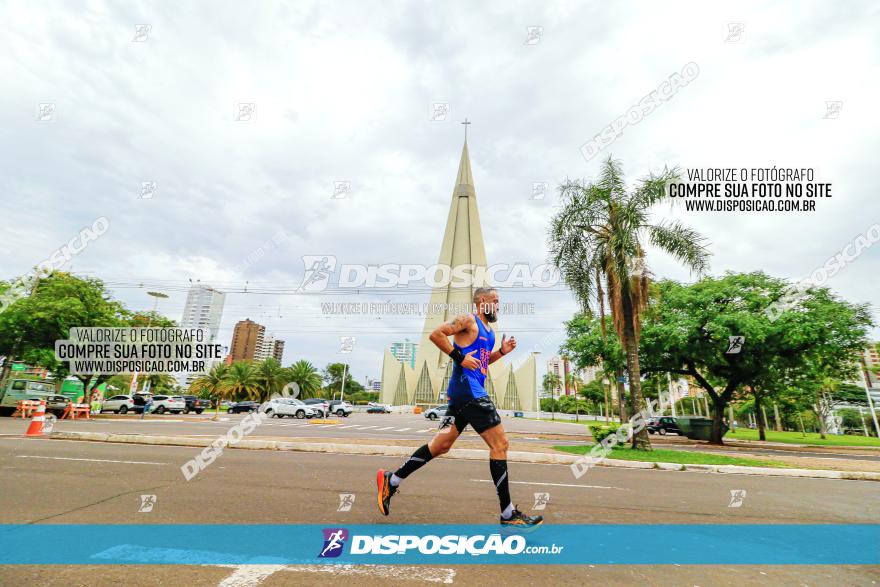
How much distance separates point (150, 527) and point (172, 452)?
236 inches

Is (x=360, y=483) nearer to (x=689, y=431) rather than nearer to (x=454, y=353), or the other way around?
(x=454, y=353)

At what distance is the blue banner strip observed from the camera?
297cm

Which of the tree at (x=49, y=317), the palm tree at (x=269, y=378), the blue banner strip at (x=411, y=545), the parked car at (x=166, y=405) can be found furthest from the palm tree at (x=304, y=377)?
the blue banner strip at (x=411, y=545)

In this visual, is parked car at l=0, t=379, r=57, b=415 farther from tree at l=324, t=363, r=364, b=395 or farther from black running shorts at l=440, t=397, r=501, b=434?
tree at l=324, t=363, r=364, b=395

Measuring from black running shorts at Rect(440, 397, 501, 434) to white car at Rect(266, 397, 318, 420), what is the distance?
31900mm

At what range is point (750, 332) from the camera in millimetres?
17297

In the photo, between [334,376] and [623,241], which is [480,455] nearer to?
[623,241]

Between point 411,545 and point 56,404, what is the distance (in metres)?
27.8

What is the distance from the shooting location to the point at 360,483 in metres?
5.79

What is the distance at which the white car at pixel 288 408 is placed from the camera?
32844 mm

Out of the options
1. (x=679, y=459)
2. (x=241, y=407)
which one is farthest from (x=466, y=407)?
(x=241, y=407)

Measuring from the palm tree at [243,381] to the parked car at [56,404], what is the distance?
89.3 ft

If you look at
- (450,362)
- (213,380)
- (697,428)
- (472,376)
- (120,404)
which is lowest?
(120,404)

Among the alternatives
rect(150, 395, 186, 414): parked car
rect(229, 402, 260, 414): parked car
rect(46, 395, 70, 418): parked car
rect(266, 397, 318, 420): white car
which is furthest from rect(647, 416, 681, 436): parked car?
rect(150, 395, 186, 414): parked car
